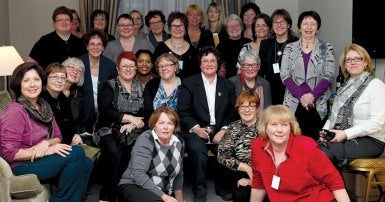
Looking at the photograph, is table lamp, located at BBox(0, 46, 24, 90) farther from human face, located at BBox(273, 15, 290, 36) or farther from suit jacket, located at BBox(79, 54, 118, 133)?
human face, located at BBox(273, 15, 290, 36)

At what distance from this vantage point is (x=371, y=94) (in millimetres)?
3959

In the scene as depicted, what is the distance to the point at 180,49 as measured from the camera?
528cm

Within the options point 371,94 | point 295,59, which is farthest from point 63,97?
point 371,94

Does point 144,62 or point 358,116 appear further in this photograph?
point 144,62

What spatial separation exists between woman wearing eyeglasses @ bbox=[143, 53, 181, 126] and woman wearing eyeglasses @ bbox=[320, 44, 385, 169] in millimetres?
1424

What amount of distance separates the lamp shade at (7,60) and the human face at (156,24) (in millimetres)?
1482

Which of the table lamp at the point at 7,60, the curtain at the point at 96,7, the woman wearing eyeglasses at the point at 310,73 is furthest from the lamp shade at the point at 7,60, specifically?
the woman wearing eyeglasses at the point at 310,73

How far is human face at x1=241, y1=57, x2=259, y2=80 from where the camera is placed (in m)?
4.81

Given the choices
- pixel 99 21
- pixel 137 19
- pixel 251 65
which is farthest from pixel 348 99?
pixel 99 21

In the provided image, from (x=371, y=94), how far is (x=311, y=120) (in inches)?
34.1

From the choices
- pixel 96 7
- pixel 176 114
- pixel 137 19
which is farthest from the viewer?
pixel 96 7

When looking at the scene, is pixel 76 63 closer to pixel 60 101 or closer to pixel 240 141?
pixel 60 101

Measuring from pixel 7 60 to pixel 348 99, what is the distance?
327 centimetres

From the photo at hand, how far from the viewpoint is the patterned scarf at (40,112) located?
11.7 ft
